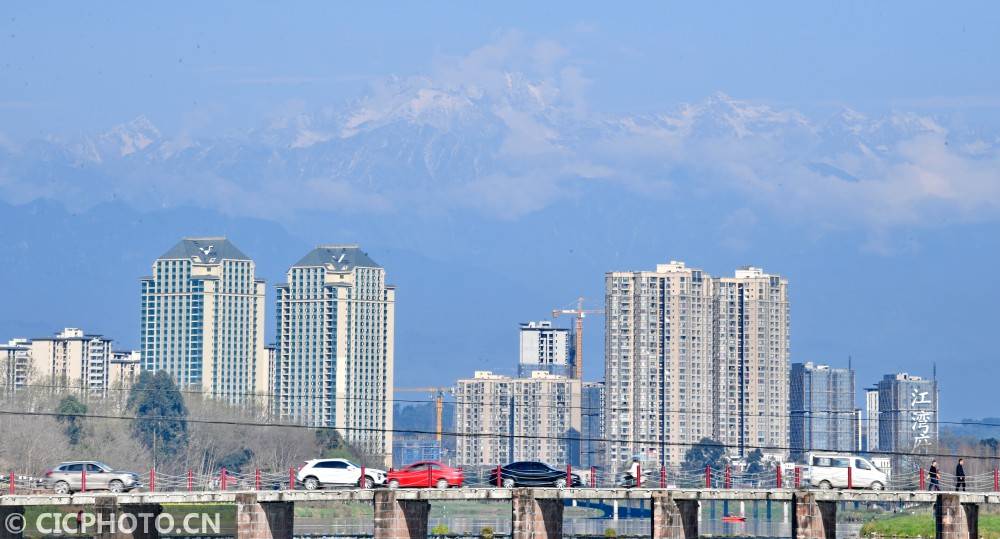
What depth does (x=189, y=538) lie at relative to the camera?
342ft

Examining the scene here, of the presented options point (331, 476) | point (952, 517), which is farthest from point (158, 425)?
point (952, 517)

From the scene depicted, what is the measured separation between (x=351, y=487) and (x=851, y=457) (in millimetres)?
22817

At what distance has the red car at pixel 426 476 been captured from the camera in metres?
80.9

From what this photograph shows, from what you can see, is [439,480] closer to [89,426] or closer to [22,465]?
[22,465]

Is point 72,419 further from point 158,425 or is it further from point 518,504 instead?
point 518,504

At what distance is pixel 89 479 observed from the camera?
83.0 meters

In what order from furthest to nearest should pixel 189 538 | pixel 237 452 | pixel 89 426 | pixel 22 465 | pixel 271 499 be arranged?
pixel 237 452 < pixel 89 426 < pixel 22 465 < pixel 189 538 < pixel 271 499

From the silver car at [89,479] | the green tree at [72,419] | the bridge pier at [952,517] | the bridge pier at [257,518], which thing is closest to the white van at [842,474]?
the bridge pier at [952,517]

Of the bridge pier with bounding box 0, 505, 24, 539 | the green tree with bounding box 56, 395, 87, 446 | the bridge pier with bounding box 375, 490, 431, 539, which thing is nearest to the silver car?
the bridge pier with bounding box 0, 505, 24, 539

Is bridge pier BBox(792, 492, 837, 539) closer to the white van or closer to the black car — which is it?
the white van

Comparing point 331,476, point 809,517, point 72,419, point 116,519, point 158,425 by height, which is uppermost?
point 72,419

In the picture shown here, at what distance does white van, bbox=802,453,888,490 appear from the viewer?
8375cm

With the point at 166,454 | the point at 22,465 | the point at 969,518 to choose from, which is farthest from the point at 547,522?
the point at 166,454

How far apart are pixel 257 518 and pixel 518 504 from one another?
10.9m
